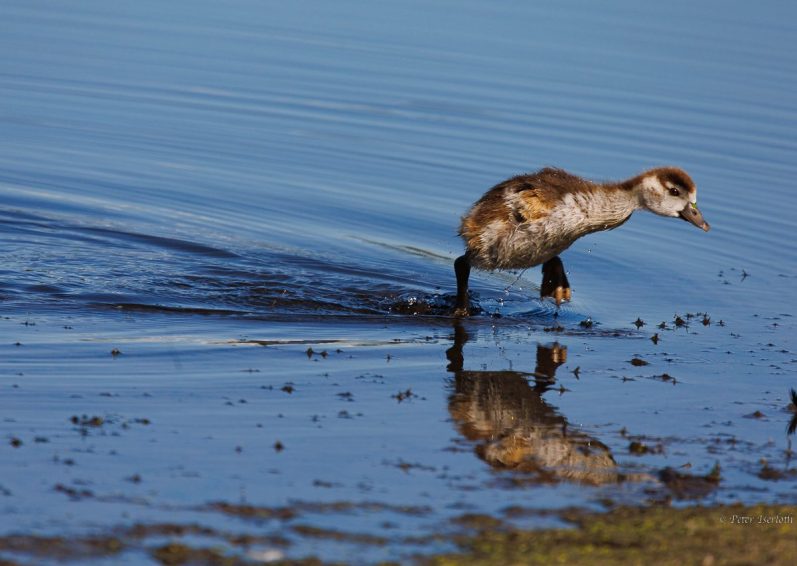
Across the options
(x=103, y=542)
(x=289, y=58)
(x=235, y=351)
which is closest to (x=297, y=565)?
(x=103, y=542)

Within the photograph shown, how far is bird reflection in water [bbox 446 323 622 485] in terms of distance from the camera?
7.48 m

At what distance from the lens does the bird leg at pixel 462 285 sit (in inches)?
452

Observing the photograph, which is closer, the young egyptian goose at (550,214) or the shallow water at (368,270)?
the shallow water at (368,270)

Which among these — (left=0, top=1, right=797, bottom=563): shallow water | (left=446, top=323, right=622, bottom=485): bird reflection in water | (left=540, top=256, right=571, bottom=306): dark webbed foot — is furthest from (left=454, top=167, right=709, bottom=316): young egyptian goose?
(left=446, top=323, right=622, bottom=485): bird reflection in water

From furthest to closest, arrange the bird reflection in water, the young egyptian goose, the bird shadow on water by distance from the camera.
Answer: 1. the young egyptian goose
2. the bird reflection in water
3. the bird shadow on water

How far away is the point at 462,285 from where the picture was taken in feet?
37.8

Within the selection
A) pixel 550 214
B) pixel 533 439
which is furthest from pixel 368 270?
pixel 533 439

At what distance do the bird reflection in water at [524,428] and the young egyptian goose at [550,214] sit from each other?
1439 millimetres

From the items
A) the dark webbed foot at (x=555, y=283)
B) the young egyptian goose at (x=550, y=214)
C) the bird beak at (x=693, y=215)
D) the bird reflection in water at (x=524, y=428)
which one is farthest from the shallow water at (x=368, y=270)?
the bird beak at (x=693, y=215)

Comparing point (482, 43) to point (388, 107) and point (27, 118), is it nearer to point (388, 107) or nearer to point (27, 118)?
point (388, 107)

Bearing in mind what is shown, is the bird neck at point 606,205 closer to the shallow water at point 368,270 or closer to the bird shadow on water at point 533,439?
the shallow water at point 368,270

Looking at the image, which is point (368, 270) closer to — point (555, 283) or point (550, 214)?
point (555, 283)

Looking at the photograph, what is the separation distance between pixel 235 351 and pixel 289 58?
1147cm

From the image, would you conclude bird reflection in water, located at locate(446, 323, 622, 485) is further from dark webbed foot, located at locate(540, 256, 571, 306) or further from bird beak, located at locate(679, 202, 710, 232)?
bird beak, located at locate(679, 202, 710, 232)
